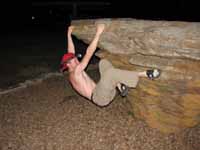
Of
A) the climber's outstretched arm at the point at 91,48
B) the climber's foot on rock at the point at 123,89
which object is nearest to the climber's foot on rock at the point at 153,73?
the climber's foot on rock at the point at 123,89

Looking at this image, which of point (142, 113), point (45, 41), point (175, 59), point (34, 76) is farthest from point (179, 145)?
point (45, 41)

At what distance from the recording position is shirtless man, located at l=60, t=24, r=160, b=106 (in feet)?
18.5

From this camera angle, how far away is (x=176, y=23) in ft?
17.8

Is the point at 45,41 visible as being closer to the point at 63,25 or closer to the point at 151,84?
the point at 63,25

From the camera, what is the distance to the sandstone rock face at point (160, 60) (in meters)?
5.03

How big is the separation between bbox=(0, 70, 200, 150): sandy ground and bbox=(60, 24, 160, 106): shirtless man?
82 centimetres

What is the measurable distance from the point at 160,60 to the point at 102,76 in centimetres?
120

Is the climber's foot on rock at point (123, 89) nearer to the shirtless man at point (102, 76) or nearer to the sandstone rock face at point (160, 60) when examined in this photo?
the shirtless man at point (102, 76)

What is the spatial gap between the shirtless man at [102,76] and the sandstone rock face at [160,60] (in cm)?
23

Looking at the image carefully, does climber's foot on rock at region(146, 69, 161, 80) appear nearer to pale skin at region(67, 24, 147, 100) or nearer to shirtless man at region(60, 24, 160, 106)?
shirtless man at region(60, 24, 160, 106)

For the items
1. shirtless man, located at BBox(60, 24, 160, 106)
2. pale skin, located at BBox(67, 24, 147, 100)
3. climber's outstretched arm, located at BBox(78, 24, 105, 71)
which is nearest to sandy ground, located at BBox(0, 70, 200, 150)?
shirtless man, located at BBox(60, 24, 160, 106)

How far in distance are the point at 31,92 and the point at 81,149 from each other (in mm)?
3445

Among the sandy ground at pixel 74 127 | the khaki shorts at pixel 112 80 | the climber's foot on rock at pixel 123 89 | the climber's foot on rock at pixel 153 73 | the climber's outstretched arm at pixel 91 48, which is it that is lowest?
the sandy ground at pixel 74 127

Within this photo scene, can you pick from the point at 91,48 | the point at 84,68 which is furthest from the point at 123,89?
the point at 91,48
